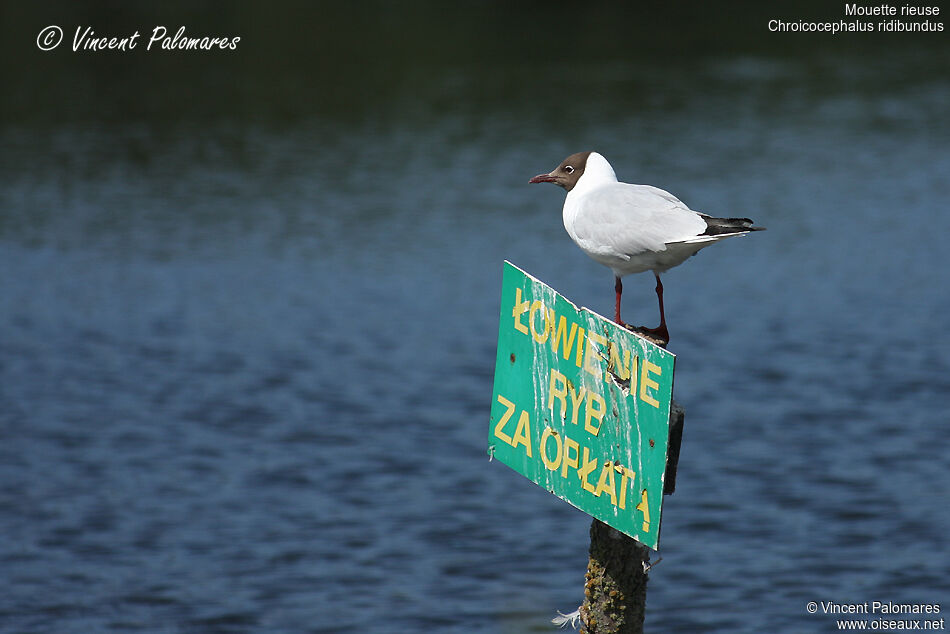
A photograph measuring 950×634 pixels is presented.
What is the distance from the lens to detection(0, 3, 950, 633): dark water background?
39.3 feet

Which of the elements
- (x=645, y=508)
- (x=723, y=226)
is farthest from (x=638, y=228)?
(x=645, y=508)

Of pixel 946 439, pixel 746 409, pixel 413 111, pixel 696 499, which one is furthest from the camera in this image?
pixel 413 111

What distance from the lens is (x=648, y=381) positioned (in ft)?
14.4

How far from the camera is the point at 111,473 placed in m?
14.7

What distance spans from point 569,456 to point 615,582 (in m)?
0.61

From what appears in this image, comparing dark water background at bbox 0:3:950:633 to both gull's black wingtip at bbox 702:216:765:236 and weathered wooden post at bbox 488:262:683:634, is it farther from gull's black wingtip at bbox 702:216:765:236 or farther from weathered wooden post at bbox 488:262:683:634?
gull's black wingtip at bbox 702:216:765:236

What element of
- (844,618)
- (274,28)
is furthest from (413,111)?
(844,618)

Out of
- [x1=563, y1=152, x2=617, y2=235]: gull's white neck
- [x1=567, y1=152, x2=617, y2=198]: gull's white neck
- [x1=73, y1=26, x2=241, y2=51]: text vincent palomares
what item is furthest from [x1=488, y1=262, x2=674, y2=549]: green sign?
[x1=73, y1=26, x2=241, y2=51]: text vincent palomares

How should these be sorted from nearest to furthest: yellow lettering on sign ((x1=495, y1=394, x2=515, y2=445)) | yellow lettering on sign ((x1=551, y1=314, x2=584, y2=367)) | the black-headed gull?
yellow lettering on sign ((x1=551, y1=314, x2=584, y2=367)) < yellow lettering on sign ((x1=495, y1=394, x2=515, y2=445)) < the black-headed gull

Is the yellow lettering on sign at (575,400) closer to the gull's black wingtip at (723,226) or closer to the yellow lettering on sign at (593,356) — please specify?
the yellow lettering on sign at (593,356)

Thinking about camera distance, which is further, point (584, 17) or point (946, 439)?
point (584, 17)

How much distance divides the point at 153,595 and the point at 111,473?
3151 mm

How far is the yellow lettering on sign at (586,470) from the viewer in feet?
15.4

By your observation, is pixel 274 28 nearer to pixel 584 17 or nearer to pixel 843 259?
pixel 584 17
